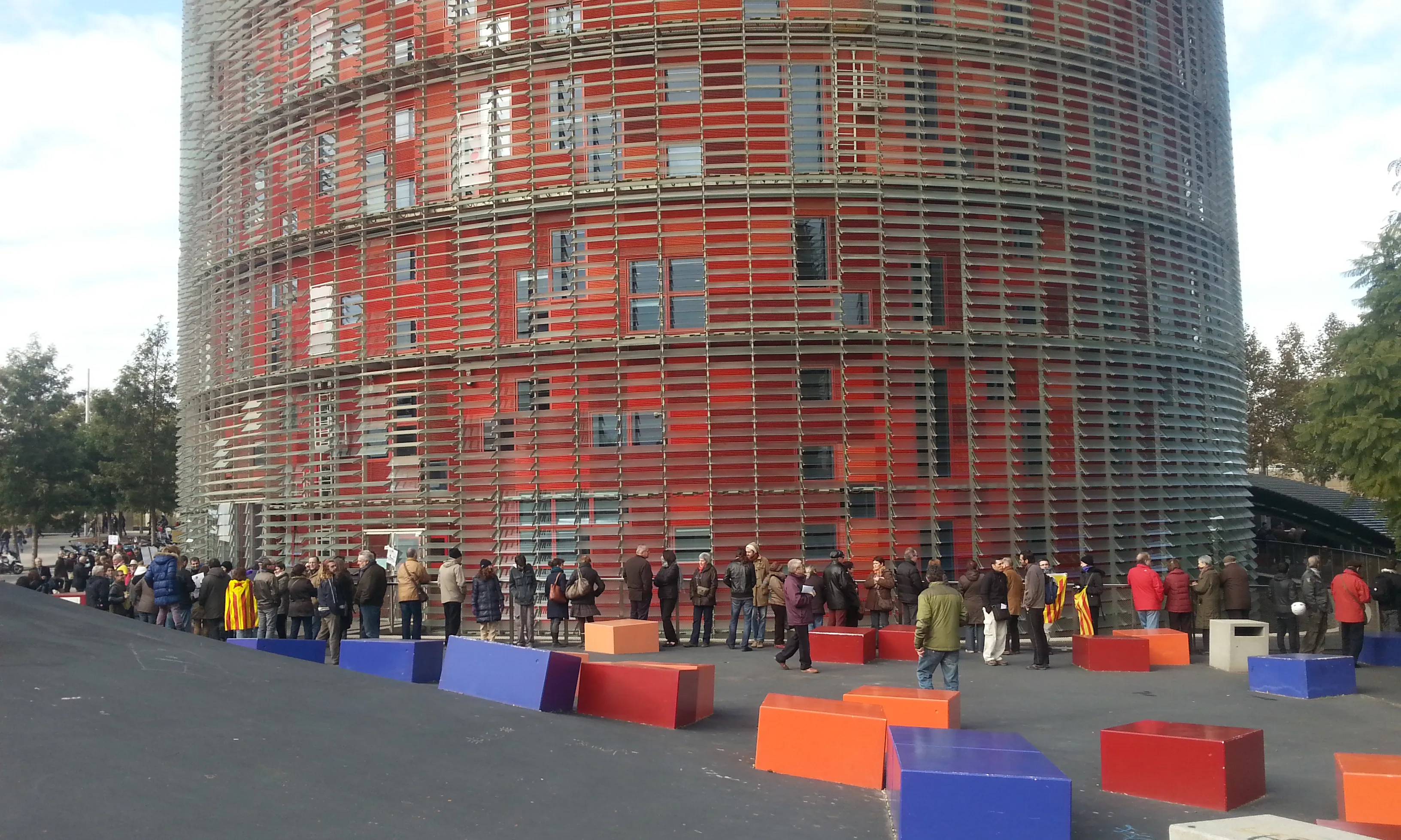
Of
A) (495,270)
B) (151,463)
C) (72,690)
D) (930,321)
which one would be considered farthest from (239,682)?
(151,463)

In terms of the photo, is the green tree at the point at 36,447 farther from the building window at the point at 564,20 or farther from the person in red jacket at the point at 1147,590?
the person in red jacket at the point at 1147,590

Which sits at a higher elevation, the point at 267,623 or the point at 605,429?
the point at 605,429

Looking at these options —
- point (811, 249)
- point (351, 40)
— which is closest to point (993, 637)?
point (811, 249)

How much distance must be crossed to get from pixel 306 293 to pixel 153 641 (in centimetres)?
1482

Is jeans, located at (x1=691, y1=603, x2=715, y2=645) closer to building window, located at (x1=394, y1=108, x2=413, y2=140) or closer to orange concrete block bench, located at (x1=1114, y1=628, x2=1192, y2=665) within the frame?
orange concrete block bench, located at (x1=1114, y1=628, x2=1192, y2=665)

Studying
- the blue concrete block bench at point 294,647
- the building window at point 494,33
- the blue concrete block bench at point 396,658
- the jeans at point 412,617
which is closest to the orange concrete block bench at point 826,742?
the blue concrete block bench at point 396,658

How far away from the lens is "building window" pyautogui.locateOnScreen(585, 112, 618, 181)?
2050 cm

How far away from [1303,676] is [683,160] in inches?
501

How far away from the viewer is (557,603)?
1812cm

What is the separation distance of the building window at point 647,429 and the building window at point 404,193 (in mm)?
6317

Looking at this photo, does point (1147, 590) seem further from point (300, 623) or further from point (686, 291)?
point (300, 623)

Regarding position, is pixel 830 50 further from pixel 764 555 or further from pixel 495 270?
pixel 764 555

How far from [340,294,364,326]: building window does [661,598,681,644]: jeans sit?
8864mm

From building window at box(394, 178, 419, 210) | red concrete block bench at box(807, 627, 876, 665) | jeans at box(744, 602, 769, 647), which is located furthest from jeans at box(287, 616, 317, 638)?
building window at box(394, 178, 419, 210)
